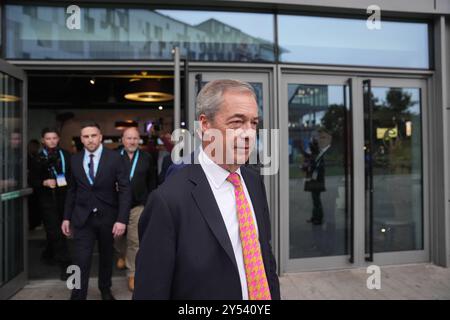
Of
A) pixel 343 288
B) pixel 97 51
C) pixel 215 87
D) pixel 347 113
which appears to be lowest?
pixel 343 288

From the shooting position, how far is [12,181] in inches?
167

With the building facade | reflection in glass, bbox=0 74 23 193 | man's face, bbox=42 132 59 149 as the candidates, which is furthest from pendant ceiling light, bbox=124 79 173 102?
reflection in glass, bbox=0 74 23 193

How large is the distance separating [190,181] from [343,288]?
11.7 feet

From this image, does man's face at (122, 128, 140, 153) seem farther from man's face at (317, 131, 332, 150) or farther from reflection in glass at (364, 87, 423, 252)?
reflection in glass at (364, 87, 423, 252)

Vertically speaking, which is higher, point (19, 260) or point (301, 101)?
point (301, 101)

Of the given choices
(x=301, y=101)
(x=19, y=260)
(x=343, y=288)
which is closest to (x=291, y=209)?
(x=343, y=288)

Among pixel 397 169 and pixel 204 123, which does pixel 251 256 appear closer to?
pixel 204 123

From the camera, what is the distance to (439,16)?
4980 millimetres

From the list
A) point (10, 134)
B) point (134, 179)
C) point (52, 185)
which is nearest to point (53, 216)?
point (52, 185)

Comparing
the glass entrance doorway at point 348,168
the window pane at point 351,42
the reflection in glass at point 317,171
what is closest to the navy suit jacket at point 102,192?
the glass entrance doorway at point 348,168

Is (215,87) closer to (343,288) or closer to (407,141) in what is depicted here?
(343,288)

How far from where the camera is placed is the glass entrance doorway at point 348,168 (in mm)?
4891

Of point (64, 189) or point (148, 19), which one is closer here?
point (148, 19)

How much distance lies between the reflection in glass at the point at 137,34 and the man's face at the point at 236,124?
11.1ft
